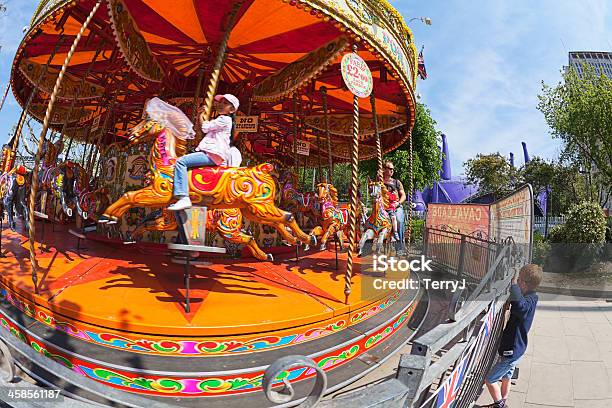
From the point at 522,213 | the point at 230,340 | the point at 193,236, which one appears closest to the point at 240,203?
the point at 193,236

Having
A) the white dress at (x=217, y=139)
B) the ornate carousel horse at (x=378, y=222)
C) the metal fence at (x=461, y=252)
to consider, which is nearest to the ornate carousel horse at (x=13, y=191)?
the white dress at (x=217, y=139)

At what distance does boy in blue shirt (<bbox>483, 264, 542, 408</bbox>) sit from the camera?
3516 millimetres

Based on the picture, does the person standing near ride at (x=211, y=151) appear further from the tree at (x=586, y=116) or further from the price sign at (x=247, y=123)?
the tree at (x=586, y=116)

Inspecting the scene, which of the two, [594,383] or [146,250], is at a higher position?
[146,250]

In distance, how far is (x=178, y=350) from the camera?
3.51m

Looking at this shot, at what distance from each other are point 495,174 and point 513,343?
1082 inches

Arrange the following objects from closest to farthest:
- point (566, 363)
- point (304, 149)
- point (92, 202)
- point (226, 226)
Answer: point (566, 363)
point (226, 226)
point (92, 202)
point (304, 149)

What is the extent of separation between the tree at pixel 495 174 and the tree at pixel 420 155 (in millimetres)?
9428

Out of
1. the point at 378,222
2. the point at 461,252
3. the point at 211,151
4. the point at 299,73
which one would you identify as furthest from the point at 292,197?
the point at 461,252

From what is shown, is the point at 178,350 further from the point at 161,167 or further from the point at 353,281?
the point at 353,281

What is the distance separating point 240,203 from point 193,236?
0.73 meters

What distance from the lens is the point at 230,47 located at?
24.4 ft

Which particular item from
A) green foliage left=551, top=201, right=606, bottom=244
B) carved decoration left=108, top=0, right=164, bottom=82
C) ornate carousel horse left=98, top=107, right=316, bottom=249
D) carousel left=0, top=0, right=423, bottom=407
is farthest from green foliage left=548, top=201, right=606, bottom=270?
carved decoration left=108, top=0, right=164, bottom=82

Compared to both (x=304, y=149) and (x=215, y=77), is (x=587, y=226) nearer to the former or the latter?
(x=304, y=149)
